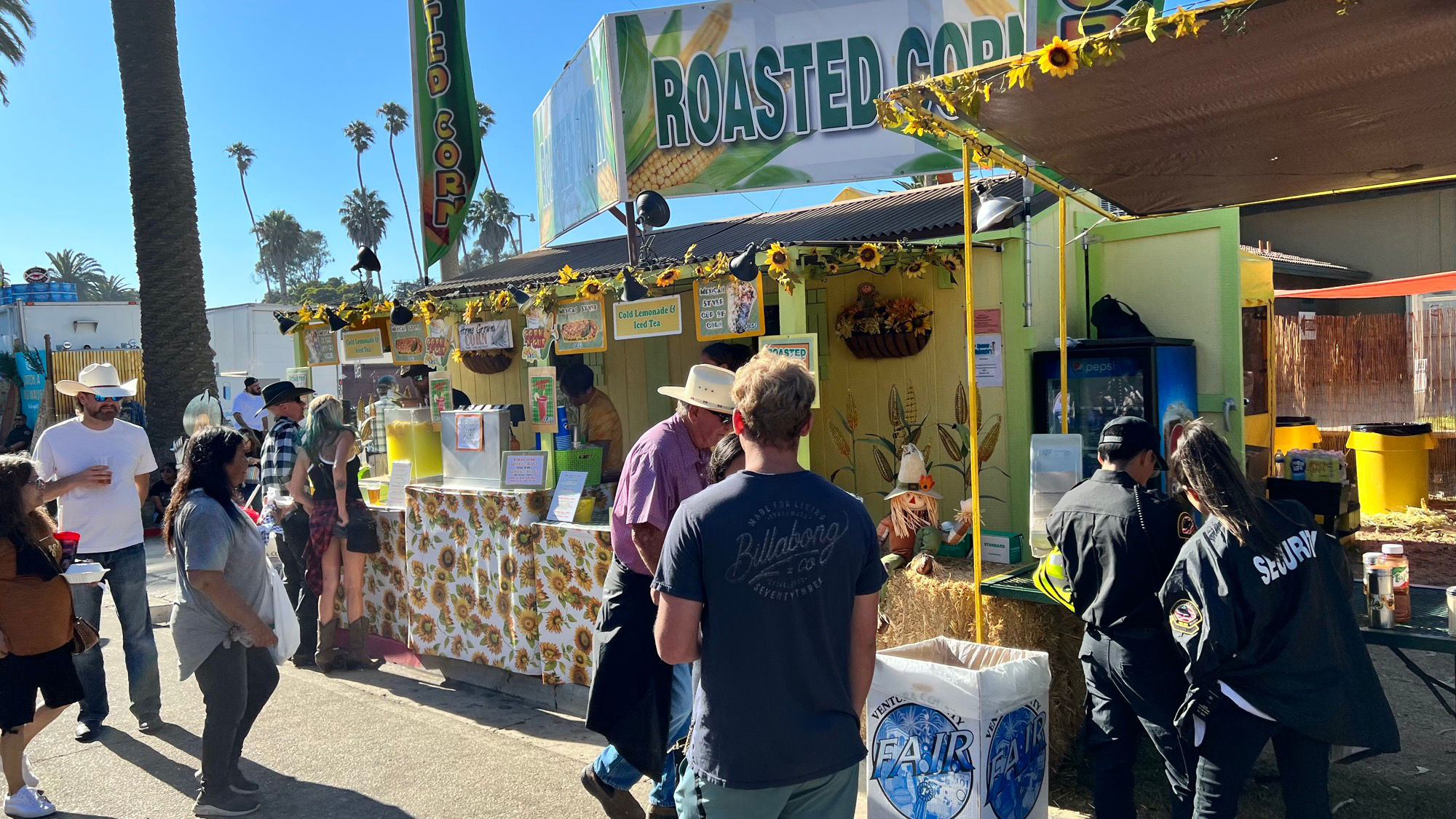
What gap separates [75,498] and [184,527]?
162 cm

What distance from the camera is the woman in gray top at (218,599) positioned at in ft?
13.0

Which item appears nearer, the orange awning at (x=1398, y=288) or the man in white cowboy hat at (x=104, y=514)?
the man in white cowboy hat at (x=104, y=514)

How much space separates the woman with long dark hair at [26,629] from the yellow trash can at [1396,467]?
10.2 meters

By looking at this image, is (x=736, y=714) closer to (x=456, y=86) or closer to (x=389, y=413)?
(x=389, y=413)

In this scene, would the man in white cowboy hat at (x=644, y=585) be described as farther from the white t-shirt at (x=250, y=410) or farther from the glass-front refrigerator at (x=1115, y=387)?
the white t-shirt at (x=250, y=410)

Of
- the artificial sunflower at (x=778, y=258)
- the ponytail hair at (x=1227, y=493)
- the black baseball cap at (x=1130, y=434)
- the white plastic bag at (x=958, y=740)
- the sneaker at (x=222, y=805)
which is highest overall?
the artificial sunflower at (x=778, y=258)

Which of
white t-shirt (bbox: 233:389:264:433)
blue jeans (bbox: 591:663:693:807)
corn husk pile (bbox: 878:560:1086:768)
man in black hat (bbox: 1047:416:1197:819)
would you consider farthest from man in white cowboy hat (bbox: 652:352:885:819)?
white t-shirt (bbox: 233:389:264:433)

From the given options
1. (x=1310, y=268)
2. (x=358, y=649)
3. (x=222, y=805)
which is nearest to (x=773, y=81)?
(x=358, y=649)

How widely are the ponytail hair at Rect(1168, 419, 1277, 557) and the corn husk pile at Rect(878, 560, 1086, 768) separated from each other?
1.47 metres

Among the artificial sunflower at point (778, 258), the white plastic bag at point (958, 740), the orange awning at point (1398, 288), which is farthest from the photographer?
the orange awning at point (1398, 288)

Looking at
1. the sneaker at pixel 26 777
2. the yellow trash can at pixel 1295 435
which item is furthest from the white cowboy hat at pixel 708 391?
the yellow trash can at pixel 1295 435

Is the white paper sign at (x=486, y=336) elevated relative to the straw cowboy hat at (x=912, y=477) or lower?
elevated

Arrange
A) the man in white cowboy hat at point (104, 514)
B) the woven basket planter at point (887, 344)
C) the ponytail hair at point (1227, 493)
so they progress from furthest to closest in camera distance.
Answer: the woven basket planter at point (887, 344)
the man in white cowboy hat at point (104, 514)
the ponytail hair at point (1227, 493)

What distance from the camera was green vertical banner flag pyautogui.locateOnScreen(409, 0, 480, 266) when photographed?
9133 mm
